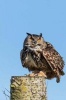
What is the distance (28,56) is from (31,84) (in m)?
1.51

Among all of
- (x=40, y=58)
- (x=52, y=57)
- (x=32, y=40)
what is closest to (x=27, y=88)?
(x=40, y=58)

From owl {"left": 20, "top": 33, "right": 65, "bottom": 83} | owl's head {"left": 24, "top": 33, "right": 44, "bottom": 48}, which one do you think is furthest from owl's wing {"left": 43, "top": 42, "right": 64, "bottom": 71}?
owl's head {"left": 24, "top": 33, "right": 44, "bottom": 48}

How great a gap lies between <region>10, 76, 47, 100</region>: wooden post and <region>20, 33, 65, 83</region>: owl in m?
0.81

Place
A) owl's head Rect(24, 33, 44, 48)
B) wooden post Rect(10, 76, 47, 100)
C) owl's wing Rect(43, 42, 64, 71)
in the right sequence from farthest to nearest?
owl's head Rect(24, 33, 44, 48), owl's wing Rect(43, 42, 64, 71), wooden post Rect(10, 76, 47, 100)

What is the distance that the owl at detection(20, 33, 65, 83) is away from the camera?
3.90 meters

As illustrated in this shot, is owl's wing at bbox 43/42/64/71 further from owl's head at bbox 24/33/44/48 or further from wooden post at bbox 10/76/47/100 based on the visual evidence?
wooden post at bbox 10/76/47/100

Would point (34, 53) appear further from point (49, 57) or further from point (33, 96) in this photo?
point (33, 96)

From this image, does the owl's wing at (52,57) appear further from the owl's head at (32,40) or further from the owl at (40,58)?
the owl's head at (32,40)

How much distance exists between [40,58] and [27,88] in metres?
1.39

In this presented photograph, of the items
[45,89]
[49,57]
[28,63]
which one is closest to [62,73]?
[49,57]

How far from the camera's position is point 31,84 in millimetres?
2891

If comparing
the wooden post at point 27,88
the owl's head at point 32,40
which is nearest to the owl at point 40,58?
the owl's head at point 32,40

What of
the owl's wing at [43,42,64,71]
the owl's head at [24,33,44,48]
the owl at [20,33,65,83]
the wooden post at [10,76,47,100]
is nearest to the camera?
the wooden post at [10,76,47,100]

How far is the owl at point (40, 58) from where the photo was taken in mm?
3896
